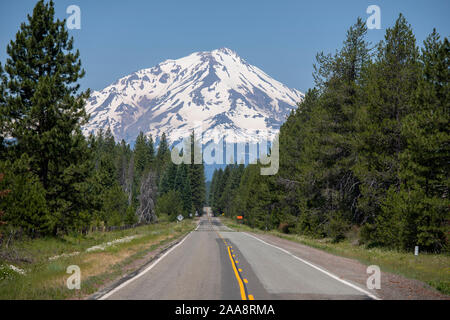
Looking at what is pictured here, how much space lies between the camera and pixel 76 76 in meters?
28.3

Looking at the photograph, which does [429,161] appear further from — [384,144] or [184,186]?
[184,186]

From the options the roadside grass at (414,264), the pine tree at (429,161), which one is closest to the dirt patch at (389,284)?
the roadside grass at (414,264)

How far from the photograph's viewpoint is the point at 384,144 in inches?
952

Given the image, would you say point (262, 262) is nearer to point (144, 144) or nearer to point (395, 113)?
point (395, 113)

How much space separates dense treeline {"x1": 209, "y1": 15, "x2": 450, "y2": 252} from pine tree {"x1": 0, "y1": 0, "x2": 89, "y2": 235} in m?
19.0

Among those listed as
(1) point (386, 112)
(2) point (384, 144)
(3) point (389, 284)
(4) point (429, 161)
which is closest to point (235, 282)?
(3) point (389, 284)

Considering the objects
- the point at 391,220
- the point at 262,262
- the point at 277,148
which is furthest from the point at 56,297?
the point at 277,148

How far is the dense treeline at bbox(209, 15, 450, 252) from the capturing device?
64.6ft

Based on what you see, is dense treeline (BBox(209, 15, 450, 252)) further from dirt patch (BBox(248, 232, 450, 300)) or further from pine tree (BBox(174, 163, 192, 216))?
pine tree (BBox(174, 163, 192, 216))

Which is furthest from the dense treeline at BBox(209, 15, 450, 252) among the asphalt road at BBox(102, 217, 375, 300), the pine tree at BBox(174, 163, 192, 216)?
the pine tree at BBox(174, 163, 192, 216)

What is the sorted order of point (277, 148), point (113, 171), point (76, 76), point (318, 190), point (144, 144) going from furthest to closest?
point (144, 144), point (113, 171), point (277, 148), point (318, 190), point (76, 76)

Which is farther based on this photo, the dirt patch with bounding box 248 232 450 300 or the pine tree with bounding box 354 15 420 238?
the pine tree with bounding box 354 15 420 238

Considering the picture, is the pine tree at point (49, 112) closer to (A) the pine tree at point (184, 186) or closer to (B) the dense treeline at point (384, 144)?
(B) the dense treeline at point (384, 144)
